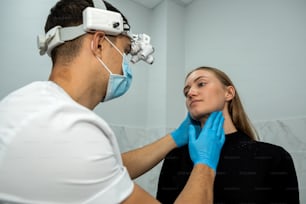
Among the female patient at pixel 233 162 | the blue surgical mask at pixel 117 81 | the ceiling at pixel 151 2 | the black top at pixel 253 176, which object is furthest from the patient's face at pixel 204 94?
the ceiling at pixel 151 2

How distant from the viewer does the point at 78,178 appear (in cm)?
52

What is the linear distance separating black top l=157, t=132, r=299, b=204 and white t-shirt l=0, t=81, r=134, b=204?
1.75 feet

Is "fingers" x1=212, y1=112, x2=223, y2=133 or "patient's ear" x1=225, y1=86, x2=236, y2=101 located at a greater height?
"patient's ear" x1=225, y1=86, x2=236, y2=101

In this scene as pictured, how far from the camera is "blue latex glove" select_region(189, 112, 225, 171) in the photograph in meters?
0.83

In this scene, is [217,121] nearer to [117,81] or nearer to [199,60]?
[117,81]

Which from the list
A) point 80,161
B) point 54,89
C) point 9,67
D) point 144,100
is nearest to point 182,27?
point 144,100

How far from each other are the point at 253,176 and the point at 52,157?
29.5 inches

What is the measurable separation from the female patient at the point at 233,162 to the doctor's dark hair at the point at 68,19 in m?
0.58

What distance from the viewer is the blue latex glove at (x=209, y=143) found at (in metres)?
0.83

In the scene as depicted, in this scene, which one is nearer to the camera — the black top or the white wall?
the black top

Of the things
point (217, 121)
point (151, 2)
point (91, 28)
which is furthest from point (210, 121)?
point (151, 2)

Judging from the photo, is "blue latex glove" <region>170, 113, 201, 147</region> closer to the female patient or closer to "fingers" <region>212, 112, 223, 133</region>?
the female patient

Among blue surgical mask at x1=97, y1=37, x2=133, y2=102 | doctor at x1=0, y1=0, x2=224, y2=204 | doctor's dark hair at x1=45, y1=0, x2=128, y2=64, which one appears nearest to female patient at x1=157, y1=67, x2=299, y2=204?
doctor at x1=0, y1=0, x2=224, y2=204

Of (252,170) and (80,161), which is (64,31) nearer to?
(80,161)
